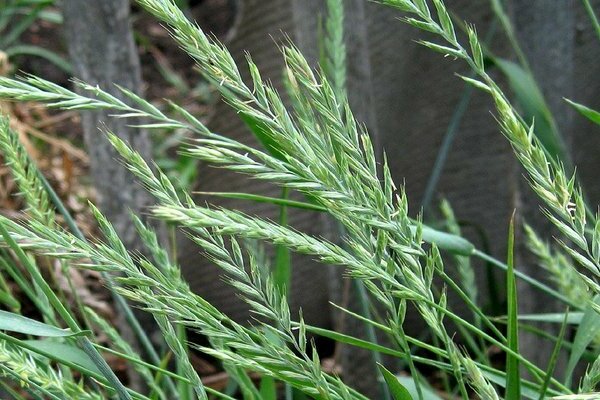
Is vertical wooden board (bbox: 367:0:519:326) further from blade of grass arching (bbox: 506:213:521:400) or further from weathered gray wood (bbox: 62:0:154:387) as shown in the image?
blade of grass arching (bbox: 506:213:521:400)

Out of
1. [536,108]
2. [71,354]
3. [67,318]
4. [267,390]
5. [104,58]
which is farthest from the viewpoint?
[104,58]

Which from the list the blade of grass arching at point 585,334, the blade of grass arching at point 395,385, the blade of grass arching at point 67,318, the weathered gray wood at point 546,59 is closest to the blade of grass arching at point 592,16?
the blade of grass arching at point 585,334

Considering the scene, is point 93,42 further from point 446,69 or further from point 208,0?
point 208,0

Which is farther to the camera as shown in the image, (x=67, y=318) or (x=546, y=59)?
(x=546, y=59)

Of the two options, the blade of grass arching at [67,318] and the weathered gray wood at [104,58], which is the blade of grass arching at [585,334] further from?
the weathered gray wood at [104,58]

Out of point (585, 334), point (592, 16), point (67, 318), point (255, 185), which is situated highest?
point (592, 16)

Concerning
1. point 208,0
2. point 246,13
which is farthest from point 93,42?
point 208,0

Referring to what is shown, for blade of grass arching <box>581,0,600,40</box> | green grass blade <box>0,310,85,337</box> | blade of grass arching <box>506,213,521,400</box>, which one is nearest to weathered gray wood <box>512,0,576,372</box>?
blade of grass arching <box>581,0,600,40</box>

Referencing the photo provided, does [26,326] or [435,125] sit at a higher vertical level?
[26,326]

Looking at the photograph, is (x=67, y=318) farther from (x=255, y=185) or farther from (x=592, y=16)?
(x=255, y=185)

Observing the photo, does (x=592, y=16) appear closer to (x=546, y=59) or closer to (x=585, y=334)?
(x=585, y=334)

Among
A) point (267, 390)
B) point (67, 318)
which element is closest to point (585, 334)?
point (267, 390)

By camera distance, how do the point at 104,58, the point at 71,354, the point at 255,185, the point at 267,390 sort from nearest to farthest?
1. the point at 71,354
2. the point at 267,390
3. the point at 104,58
4. the point at 255,185
